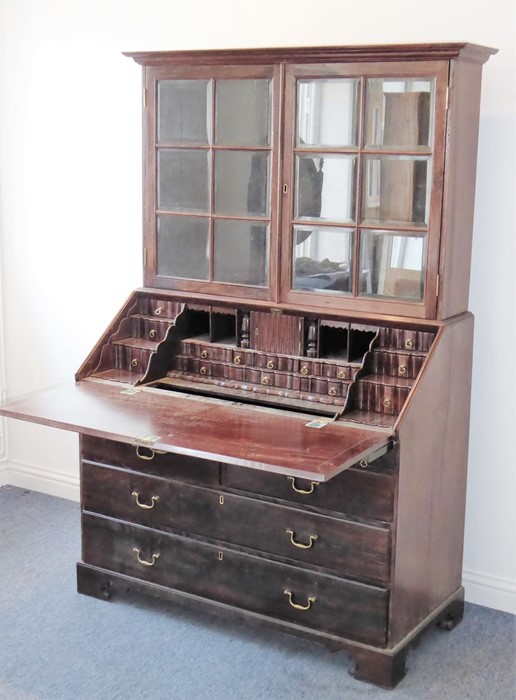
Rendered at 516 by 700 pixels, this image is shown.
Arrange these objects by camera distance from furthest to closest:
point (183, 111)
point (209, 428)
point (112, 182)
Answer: point (112, 182) → point (183, 111) → point (209, 428)

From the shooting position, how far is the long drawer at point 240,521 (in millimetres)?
3020

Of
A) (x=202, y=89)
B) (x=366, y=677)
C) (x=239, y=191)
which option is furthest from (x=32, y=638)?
(x=202, y=89)

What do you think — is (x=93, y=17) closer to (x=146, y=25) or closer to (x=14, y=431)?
(x=146, y=25)

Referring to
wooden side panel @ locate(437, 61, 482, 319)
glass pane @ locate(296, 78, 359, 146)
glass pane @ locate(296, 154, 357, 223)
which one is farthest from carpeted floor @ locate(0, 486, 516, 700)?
glass pane @ locate(296, 78, 359, 146)

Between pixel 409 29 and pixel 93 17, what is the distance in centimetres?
138

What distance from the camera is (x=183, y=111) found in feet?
11.2

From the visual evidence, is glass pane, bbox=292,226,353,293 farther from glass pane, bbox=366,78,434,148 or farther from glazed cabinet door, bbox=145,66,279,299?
glass pane, bbox=366,78,434,148

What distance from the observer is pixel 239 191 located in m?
3.35

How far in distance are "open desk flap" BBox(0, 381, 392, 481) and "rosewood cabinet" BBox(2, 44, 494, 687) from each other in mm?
11

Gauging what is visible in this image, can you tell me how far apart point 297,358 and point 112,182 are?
1.32 metres

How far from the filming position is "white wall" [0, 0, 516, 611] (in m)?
3.32

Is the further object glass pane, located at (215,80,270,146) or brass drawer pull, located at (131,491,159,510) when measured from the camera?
brass drawer pull, located at (131,491,159,510)

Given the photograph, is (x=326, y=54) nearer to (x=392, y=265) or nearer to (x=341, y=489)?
(x=392, y=265)

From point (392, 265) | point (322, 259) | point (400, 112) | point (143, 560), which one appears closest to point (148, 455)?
point (143, 560)
